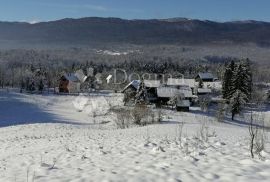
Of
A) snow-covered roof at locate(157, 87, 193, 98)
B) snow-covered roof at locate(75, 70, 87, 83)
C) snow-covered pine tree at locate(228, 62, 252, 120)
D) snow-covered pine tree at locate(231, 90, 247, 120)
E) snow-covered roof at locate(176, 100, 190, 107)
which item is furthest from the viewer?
snow-covered roof at locate(75, 70, 87, 83)

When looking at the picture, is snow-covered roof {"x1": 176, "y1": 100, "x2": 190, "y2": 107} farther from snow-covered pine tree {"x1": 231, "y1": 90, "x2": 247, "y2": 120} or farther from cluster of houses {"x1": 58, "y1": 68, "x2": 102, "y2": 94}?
cluster of houses {"x1": 58, "y1": 68, "x2": 102, "y2": 94}

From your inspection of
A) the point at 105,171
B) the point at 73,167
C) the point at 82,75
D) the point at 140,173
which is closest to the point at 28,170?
the point at 73,167

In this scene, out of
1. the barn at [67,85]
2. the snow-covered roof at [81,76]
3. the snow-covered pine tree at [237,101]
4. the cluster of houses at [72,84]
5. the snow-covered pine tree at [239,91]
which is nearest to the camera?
the snow-covered pine tree at [237,101]

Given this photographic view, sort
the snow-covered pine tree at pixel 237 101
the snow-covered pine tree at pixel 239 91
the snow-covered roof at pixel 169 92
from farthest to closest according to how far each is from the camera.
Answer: the snow-covered roof at pixel 169 92, the snow-covered pine tree at pixel 239 91, the snow-covered pine tree at pixel 237 101

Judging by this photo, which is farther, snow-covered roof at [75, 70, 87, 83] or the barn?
snow-covered roof at [75, 70, 87, 83]

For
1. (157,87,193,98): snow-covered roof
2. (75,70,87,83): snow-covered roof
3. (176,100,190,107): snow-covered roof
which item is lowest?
(176,100,190,107): snow-covered roof

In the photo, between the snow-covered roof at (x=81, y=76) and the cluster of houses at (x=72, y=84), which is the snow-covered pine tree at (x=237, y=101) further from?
the snow-covered roof at (x=81, y=76)

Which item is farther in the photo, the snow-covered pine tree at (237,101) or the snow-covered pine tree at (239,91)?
the snow-covered pine tree at (239,91)

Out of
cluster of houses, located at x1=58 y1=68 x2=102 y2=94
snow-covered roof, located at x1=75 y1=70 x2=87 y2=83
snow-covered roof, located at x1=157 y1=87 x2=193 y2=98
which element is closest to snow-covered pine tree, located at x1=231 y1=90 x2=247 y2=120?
snow-covered roof, located at x1=157 y1=87 x2=193 y2=98

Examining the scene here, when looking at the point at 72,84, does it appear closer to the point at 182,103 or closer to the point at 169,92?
the point at 169,92

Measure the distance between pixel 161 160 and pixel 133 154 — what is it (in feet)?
5.94

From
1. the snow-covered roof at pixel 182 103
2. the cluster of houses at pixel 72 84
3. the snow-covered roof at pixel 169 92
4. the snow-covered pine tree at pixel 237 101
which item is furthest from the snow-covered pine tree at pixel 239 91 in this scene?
the cluster of houses at pixel 72 84

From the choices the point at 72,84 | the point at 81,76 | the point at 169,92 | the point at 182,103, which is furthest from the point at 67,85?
the point at 182,103

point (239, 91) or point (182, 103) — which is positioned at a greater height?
point (239, 91)
